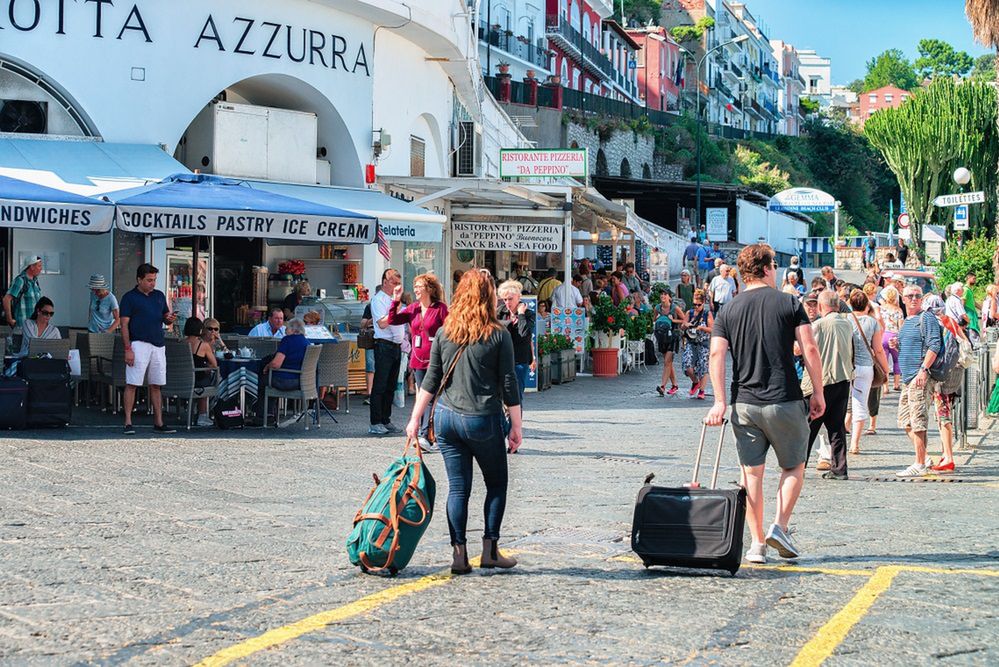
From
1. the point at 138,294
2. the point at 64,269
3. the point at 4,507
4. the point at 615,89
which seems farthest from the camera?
the point at 615,89

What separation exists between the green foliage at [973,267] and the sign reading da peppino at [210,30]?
19146mm

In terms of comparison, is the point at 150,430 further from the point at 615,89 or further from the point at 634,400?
the point at 615,89

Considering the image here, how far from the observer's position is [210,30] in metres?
19.7

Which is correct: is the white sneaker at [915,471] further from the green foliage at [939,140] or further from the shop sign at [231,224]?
the green foliage at [939,140]

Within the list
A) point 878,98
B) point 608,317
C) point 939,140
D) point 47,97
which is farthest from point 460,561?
point 878,98

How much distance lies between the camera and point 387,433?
14.3 metres

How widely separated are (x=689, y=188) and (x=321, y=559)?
43188 millimetres

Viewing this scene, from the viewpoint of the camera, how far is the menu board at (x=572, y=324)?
2247cm

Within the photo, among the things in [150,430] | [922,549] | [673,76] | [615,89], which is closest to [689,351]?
[150,430]

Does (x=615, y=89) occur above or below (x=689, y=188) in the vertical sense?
above

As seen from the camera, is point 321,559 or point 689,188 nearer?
point 321,559

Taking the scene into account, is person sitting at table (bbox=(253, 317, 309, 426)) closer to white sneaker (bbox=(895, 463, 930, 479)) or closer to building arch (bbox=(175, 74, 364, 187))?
white sneaker (bbox=(895, 463, 930, 479))

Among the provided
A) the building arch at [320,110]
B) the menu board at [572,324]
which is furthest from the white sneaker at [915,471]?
the building arch at [320,110]

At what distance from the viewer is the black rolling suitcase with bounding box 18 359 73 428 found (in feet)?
45.6
